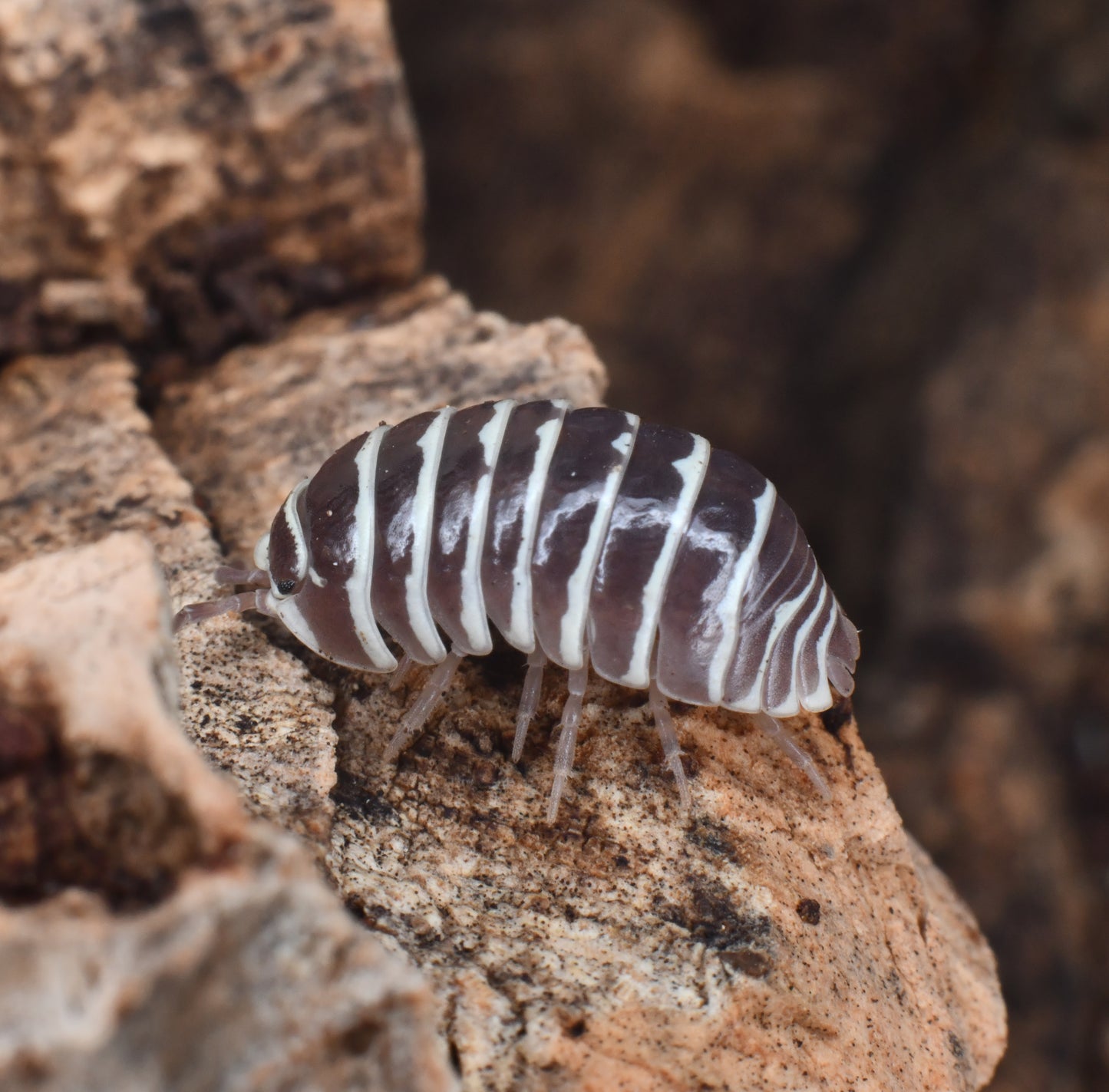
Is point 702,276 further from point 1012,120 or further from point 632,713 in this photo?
point 632,713

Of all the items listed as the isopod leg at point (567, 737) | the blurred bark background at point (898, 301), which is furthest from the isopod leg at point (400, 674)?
the blurred bark background at point (898, 301)

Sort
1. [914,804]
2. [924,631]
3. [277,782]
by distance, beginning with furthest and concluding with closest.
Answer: [924,631] < [914,804] < [277,782]

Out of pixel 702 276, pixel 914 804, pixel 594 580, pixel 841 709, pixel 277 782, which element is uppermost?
pixel 594 580

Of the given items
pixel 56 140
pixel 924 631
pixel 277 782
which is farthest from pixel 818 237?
pixel 277 782

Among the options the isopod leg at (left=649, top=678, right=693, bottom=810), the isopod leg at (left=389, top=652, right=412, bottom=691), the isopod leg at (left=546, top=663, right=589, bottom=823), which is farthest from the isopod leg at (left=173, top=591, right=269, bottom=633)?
the isopod leg at (left=649, top=678, right=693, bottom=810)

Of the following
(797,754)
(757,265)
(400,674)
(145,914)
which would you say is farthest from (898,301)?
(145,914)

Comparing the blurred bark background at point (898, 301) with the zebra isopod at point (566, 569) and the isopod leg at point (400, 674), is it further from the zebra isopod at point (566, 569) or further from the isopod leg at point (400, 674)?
the isopod leg at point (400, 674)

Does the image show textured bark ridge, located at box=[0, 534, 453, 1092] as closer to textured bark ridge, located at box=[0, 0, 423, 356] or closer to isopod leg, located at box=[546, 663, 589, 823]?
isopod leg, located at box=[546, 663, 589, 823]

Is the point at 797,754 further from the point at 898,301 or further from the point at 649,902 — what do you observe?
the point at 898,301
